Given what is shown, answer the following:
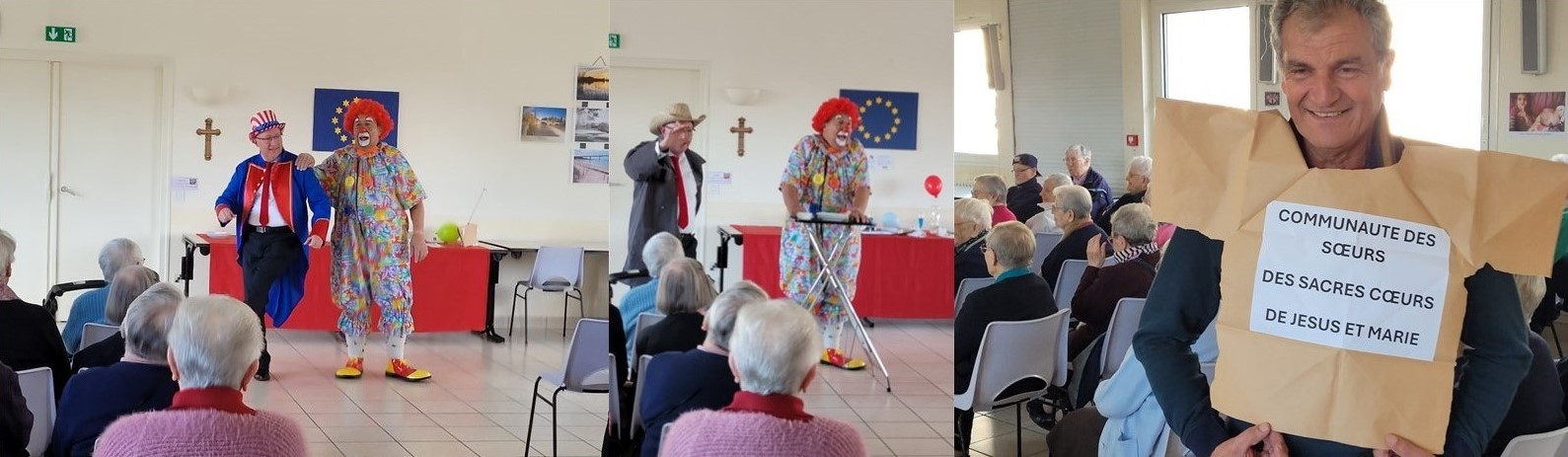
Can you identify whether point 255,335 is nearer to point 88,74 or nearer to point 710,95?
point 88,74

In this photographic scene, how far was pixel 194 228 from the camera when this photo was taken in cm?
207

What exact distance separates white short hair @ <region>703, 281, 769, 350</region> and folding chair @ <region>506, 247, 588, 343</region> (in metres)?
0.29

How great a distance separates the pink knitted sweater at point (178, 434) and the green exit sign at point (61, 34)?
667mm

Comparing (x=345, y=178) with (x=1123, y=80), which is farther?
(x=1123, y=80)

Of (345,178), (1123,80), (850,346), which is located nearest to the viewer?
(850,346)

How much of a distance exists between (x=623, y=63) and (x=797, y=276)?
17.8 inches

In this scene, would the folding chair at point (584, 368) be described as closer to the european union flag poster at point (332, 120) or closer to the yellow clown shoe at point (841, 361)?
the yellow clown shoe at point (841, 361)

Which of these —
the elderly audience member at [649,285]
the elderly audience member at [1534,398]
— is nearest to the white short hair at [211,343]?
the elderly audience member at [649,285]

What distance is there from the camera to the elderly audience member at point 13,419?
83.1 inches

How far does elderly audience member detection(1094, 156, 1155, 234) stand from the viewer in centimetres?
234

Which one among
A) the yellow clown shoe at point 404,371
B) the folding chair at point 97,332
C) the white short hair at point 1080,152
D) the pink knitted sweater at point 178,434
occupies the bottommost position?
the pink knitted sweater at point 178,434

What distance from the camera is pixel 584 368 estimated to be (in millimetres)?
2143

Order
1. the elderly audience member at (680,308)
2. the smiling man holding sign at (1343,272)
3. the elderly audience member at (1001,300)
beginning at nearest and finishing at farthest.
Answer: the smiling man holding sign at (1343,272) → the elderly audience member at (680,308) → the elderly audience member at (1001,300)

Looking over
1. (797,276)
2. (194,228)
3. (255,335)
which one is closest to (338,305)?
(255,335)
